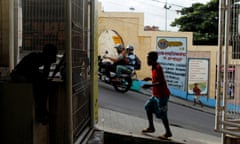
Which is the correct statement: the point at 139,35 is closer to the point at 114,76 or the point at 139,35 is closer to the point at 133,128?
the point at 114,76

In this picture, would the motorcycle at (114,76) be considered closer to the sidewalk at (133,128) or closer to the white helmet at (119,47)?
the white helmet at (119,47)

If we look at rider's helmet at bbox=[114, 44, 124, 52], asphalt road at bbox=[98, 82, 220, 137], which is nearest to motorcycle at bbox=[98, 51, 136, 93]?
asphalt road at bbox=[98, 82, 220, 137]

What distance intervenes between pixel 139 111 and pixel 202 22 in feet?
42.2

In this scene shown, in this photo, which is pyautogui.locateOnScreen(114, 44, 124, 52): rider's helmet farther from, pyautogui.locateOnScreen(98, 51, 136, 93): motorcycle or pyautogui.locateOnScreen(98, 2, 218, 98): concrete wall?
pyautogui.locateOnScreen(98, 51, 136, 93): motorcycle

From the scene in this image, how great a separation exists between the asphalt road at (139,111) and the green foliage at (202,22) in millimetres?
8081

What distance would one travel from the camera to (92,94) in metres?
5.57

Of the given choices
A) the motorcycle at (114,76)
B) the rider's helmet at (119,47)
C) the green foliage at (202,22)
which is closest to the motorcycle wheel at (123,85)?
the motorcycle at (114,76)

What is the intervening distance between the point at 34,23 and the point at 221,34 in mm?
2687

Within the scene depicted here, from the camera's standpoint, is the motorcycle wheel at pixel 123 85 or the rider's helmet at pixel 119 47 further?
the rider's helmet at pixel 119 47

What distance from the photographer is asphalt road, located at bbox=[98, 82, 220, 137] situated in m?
8.92

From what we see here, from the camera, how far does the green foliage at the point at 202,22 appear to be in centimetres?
2059

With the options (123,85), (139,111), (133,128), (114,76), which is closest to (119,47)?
(114,76)

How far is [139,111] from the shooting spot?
9789mm

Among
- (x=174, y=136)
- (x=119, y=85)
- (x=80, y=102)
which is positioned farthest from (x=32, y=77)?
(x=119, y=85)
